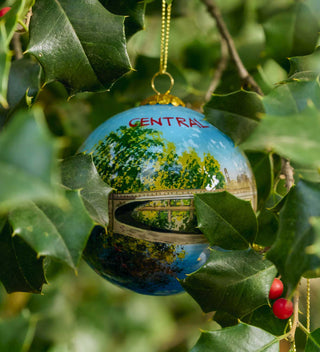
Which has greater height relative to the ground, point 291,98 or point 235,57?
point 291,98

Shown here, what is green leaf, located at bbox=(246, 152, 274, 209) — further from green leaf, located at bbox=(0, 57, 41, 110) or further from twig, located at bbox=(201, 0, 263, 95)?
green leaf, located at bbox=(0, 57, 41, 110)

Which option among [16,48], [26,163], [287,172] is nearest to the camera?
[26,163]

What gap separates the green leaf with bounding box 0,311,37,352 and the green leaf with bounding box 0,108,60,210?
203mm

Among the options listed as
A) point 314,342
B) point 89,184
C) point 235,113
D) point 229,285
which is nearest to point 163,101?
point 235,113

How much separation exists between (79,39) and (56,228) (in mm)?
325

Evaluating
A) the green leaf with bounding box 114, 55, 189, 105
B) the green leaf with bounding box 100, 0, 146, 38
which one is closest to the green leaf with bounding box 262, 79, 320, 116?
the green leaf with bounding box 100, 0, 146, 38

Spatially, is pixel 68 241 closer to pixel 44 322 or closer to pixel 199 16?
pixel 44 322

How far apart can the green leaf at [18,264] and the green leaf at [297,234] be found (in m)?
0.35

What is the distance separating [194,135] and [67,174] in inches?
8.4

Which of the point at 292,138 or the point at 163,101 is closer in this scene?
the point at 292,138

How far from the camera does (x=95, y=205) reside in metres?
0.64

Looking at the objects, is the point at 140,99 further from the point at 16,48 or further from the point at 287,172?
the point at 287,172

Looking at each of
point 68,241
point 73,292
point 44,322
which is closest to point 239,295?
point 68,241

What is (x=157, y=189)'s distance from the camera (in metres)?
0.66
